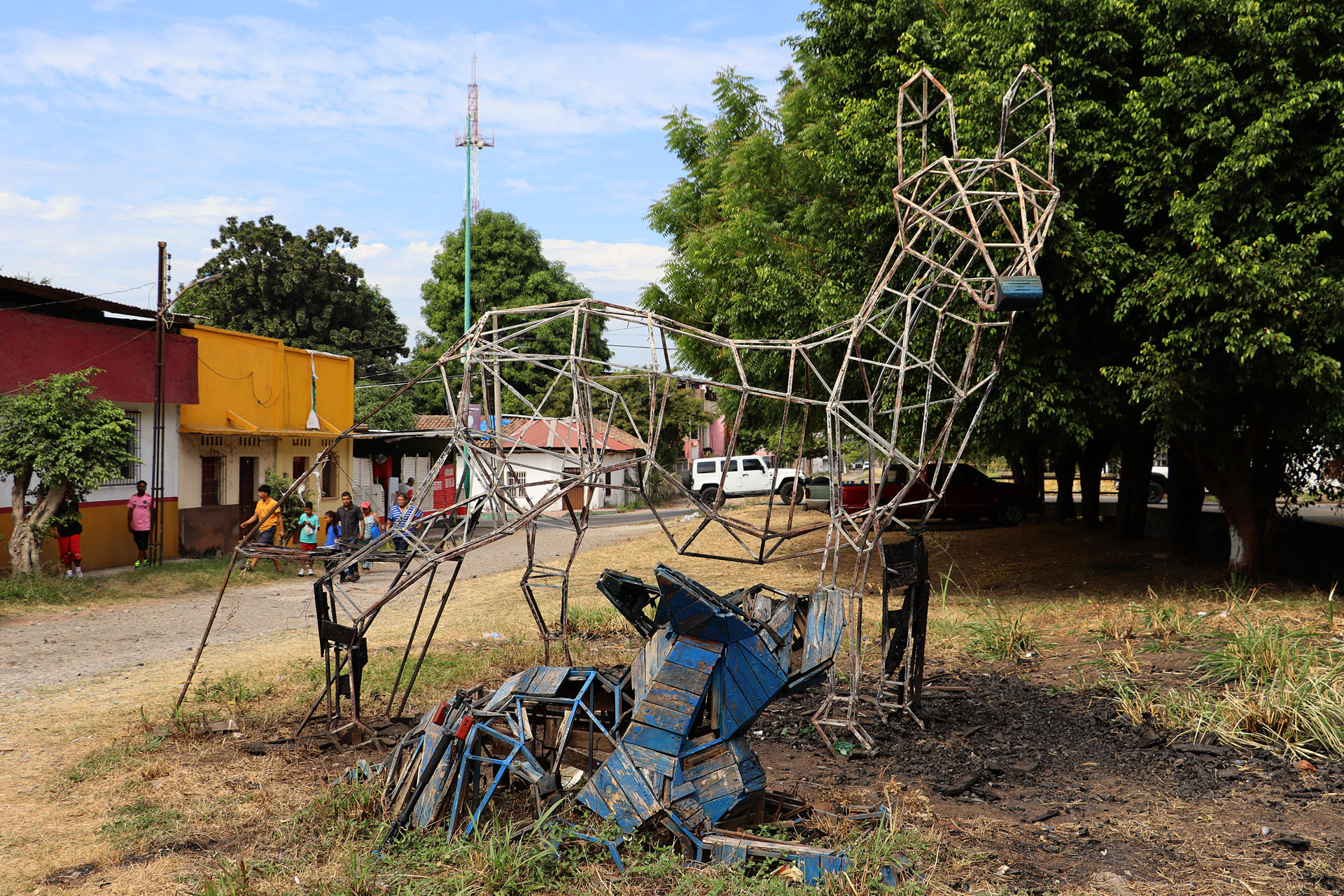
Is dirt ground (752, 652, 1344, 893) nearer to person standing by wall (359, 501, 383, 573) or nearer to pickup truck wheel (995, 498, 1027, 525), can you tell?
person standing by wall (359, 501, 383, 573)

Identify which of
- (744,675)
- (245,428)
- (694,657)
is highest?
(245,428)

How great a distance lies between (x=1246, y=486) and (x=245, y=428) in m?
17.3

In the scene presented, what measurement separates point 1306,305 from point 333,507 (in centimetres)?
1938

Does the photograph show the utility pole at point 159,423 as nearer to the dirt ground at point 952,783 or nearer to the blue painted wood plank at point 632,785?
the dirt ground at point 952,783

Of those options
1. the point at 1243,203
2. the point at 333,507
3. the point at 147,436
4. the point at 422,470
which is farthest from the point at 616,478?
the point at 1243,203

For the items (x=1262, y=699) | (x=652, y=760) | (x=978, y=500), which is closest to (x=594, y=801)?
(x=652, y=760)

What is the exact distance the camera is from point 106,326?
15.4m

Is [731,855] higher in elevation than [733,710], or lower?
lower

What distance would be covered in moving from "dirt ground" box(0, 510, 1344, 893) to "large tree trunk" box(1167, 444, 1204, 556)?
6045mm

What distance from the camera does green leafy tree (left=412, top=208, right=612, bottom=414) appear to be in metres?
32.3

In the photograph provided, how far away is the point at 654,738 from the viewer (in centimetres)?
432

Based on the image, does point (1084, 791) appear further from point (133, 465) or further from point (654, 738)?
point (133, 465)

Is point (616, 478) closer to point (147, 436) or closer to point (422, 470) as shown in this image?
point (422, 470)

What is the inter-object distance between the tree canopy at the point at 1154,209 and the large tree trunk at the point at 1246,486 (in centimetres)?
3
